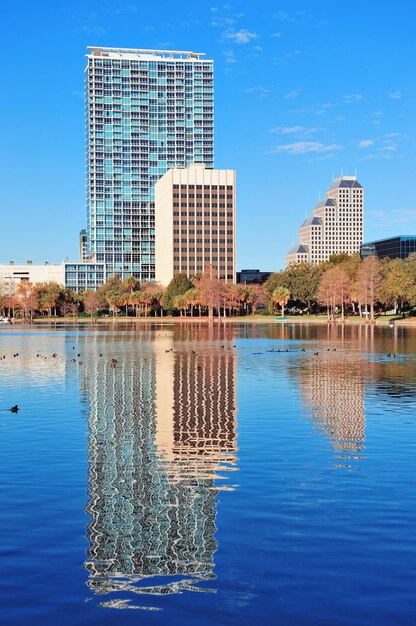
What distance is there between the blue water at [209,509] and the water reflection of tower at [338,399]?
0.57 ft

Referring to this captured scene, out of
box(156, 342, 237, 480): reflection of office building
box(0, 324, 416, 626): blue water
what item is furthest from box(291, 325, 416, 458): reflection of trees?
box(156, 342, 237, 480): reflection of office building

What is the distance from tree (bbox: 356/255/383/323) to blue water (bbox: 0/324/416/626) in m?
111

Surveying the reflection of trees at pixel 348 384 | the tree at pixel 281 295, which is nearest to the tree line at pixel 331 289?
the tree at pixel 281 295

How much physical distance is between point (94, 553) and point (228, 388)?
25954 mm

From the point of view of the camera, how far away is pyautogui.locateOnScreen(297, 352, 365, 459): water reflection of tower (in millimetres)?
24734

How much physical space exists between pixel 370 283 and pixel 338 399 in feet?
372

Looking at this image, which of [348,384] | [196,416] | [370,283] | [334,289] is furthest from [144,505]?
[334,289]

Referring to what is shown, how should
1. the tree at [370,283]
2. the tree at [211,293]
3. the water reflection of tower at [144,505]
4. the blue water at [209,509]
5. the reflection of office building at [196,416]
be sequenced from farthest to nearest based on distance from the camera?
the tree at [211,293]
the tree at [370,283]
the reflection of office building at [196,416]
the water reflection of tower at [144,505]
the blue water at [209,509]

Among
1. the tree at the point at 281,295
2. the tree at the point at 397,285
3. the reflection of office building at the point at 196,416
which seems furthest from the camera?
the tree at the point at 281,295

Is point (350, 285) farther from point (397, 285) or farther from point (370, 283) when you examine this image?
point (397, 285)

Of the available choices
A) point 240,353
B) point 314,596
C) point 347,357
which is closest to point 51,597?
point 314,596

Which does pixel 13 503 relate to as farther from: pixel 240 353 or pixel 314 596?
pixel 240 353

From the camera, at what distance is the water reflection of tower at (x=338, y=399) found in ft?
81.1

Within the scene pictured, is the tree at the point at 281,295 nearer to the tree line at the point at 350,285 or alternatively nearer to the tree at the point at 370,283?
the tree line at the point at 350,285
